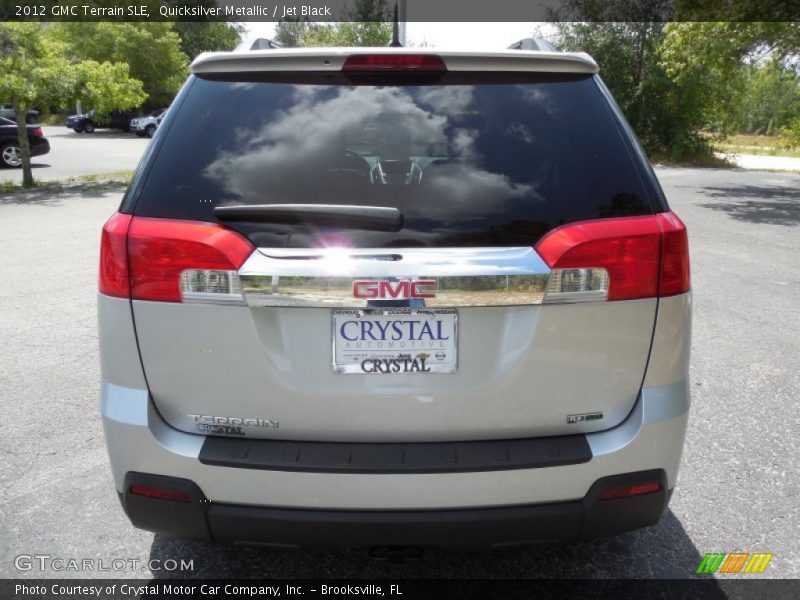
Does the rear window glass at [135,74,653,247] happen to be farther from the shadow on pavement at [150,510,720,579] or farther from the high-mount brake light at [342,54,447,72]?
the shadow on pavement at [150,510,720,579]

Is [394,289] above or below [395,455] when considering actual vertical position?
above

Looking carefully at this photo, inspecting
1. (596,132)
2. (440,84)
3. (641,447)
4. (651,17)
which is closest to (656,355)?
(641,447)

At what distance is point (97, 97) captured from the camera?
14375 millimetres

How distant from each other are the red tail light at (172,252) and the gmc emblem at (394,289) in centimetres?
33

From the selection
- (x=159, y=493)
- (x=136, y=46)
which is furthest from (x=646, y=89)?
(x=159, y=493)

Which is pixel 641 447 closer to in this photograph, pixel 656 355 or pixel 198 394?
pixel 656 355

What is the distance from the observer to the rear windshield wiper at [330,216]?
6.33ft

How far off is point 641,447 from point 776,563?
1.14m

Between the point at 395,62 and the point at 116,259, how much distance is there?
106 cm

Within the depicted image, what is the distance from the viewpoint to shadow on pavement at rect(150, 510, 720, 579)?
2.63 m

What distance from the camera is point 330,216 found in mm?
1934

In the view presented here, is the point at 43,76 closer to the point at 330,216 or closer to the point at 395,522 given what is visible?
the point at 330,216

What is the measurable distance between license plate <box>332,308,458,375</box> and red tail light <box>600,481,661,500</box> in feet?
2.00

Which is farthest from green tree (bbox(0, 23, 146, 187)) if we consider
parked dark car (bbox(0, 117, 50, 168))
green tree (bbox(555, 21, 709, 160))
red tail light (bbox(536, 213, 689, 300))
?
green tree (bbox(555, 21, 709, 160))
